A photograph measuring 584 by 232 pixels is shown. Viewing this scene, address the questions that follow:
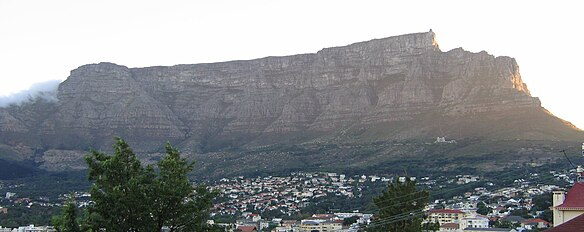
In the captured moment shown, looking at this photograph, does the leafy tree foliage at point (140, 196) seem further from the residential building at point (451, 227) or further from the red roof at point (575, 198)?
the residential building at point (451, 227)

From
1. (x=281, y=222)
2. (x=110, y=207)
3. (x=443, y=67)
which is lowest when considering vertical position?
(x=281, y=222)

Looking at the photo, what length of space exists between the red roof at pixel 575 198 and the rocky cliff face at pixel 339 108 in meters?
114

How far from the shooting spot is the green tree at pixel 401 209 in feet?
106

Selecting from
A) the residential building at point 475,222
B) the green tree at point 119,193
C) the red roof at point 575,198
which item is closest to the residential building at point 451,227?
the residential building at point 475,222

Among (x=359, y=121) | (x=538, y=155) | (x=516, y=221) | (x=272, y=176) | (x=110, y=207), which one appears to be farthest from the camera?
(x=359, y=121)

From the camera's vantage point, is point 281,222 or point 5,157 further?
point 5,157

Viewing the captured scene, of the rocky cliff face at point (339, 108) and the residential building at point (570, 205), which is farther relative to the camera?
the rocky cliff face at point (339, 108)

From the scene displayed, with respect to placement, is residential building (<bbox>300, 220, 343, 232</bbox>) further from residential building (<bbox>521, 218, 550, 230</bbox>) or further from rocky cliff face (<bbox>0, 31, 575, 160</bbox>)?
rocky cliff face (<bbox>0, 31, 575, 160</bbox>)

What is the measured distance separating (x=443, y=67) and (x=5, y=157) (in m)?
101

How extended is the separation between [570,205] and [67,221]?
1757 cm

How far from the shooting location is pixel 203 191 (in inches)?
805

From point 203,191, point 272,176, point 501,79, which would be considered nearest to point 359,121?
point 501,79

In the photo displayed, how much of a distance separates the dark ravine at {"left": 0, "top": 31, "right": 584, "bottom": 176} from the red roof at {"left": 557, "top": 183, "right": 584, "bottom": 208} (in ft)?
327

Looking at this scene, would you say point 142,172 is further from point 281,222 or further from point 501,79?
point 501,79
